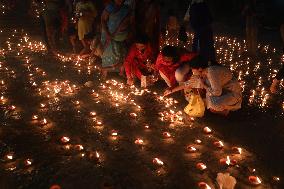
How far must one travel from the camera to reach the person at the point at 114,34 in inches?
323

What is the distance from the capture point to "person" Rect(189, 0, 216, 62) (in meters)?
7.81

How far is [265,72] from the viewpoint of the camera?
8977 mm

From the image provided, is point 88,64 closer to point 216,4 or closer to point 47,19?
point 47,19

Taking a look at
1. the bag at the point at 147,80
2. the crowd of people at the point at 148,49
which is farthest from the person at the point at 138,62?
the bag at the point at 147,80

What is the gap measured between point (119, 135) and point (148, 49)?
3.00m

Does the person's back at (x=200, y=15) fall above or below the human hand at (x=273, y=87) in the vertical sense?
above

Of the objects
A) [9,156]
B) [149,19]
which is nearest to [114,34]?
[149,19]

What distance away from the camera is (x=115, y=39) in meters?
8.43

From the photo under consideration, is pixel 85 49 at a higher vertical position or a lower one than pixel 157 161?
higher

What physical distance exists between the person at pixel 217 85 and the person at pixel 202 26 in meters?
1.81

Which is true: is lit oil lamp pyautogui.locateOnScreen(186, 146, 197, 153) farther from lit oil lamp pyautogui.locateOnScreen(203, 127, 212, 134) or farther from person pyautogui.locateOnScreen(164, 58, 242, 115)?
person pyautogui.locateOnScreen(164, 58, 242, 115)

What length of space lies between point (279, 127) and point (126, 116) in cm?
264

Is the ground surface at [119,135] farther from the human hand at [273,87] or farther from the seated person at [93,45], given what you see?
the seated person at [93,45]

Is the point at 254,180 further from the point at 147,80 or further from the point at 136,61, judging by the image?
the point at 136,61
